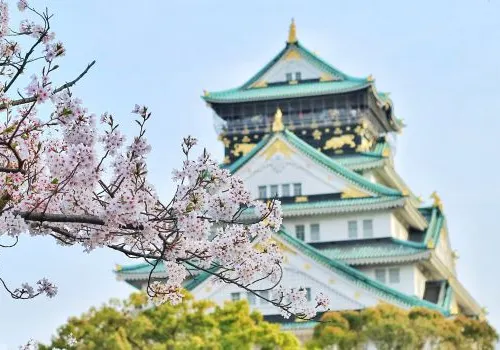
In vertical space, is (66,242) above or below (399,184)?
below

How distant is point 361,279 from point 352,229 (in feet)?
19.9

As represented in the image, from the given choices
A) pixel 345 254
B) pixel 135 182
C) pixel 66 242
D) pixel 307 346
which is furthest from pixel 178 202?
pixel 345 254

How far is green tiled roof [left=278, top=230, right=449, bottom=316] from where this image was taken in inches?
1813

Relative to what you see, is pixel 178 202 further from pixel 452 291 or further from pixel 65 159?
pixel 452 291

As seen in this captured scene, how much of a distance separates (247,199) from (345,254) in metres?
40.1

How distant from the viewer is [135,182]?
10906 millimetres

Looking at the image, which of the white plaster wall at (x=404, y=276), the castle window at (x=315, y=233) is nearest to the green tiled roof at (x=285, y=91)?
the castle window at (x=315, y=233)

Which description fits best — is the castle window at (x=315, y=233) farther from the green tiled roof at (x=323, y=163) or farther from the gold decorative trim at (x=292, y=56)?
the gold decorative trim at (x=292, y=56)

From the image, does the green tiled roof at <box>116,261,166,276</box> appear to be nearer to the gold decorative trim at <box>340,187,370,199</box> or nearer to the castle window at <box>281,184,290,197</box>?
the castle window at <box>281,184,290,197</box>

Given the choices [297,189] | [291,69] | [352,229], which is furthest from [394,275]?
[291,69]

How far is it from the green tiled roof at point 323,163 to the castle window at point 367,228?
1.49 m

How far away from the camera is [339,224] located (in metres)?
53.1

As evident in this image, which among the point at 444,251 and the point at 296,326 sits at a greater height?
the point at 444,251

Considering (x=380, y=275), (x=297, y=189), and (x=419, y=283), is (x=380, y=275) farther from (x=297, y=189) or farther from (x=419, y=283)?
(x=297, y=189)
